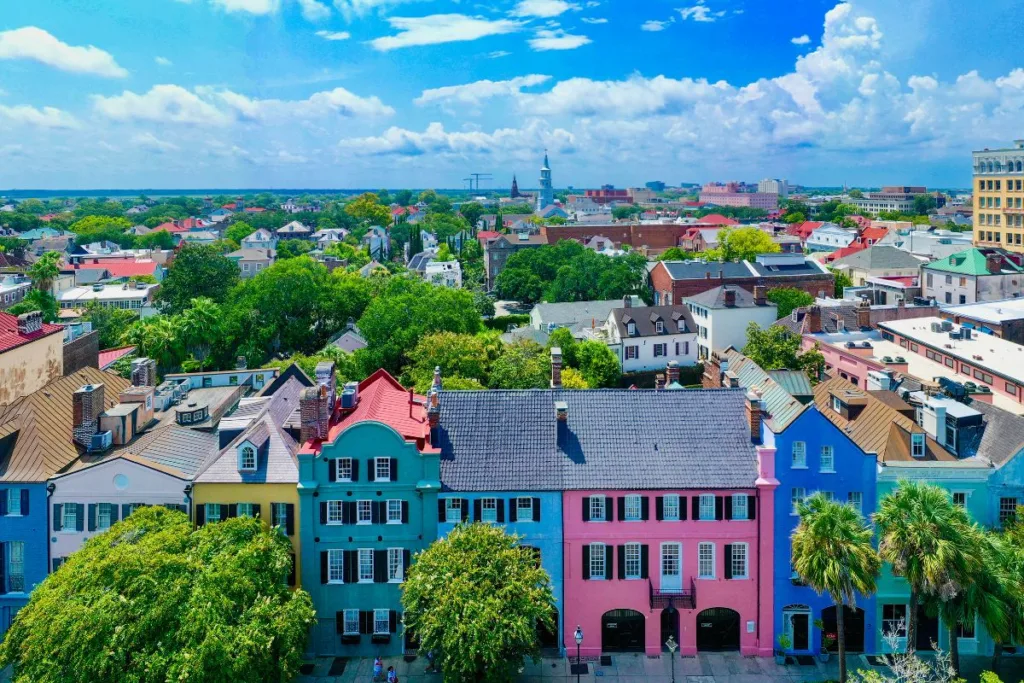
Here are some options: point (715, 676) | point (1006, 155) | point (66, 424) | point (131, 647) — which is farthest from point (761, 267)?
point (131, 647)

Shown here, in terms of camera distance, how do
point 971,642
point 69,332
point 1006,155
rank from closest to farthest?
1. point 971,642
2. point 69,332
3. point 1006,155

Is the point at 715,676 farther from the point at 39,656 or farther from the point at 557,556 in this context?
the point at 39,656

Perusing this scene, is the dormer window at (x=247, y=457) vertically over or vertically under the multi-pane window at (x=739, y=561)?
over

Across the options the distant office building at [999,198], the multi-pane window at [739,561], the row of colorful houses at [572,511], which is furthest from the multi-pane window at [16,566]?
the distant office building at [999,198]

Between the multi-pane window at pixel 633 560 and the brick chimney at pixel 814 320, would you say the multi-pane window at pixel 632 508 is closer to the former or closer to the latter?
the multi-pane window at pixel 633 560

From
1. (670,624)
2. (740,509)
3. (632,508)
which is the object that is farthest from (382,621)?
(740,509)

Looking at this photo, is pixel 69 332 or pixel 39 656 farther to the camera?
pixel 69 332
